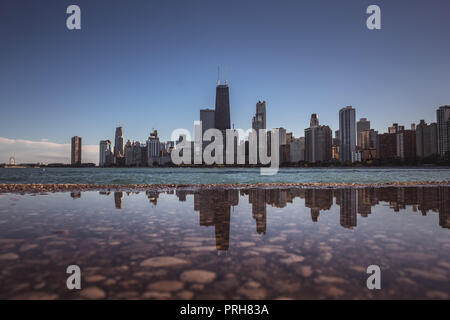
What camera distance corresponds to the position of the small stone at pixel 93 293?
10.5ft

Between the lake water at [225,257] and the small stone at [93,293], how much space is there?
1 cm

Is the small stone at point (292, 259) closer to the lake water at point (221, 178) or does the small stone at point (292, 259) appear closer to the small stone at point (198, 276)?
the small stone at point (198, 276)

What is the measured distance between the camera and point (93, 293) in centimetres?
329

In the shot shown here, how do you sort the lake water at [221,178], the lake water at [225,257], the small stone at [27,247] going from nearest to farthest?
the lake water at [225,257] → the small stone at [27,247] → the lake water at [221,178]

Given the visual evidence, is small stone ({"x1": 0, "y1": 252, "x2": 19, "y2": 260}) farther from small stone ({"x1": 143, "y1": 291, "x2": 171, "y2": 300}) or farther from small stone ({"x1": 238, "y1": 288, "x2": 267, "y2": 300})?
small stone ({"x1": 238, "y1": 288, "x2": 267, "y2": 300})

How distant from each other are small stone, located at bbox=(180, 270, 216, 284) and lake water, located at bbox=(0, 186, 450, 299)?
0.6 inches

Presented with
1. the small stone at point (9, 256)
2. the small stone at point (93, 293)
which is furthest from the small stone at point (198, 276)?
the small stone at point (9, 256)

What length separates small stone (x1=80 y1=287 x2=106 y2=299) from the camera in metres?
3.21

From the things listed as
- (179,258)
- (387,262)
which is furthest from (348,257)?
(179,258)

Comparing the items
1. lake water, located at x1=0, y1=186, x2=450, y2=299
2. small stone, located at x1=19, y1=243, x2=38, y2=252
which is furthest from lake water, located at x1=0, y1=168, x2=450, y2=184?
small stone, located at x1=19, y1=243, x2=38, y2=252

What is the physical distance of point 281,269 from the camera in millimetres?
4035

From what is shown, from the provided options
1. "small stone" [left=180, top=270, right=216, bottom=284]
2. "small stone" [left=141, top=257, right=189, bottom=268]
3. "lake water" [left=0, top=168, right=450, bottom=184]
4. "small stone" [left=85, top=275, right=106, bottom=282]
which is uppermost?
"small stone" [left=85, top=275, right=106, bottom=282]
